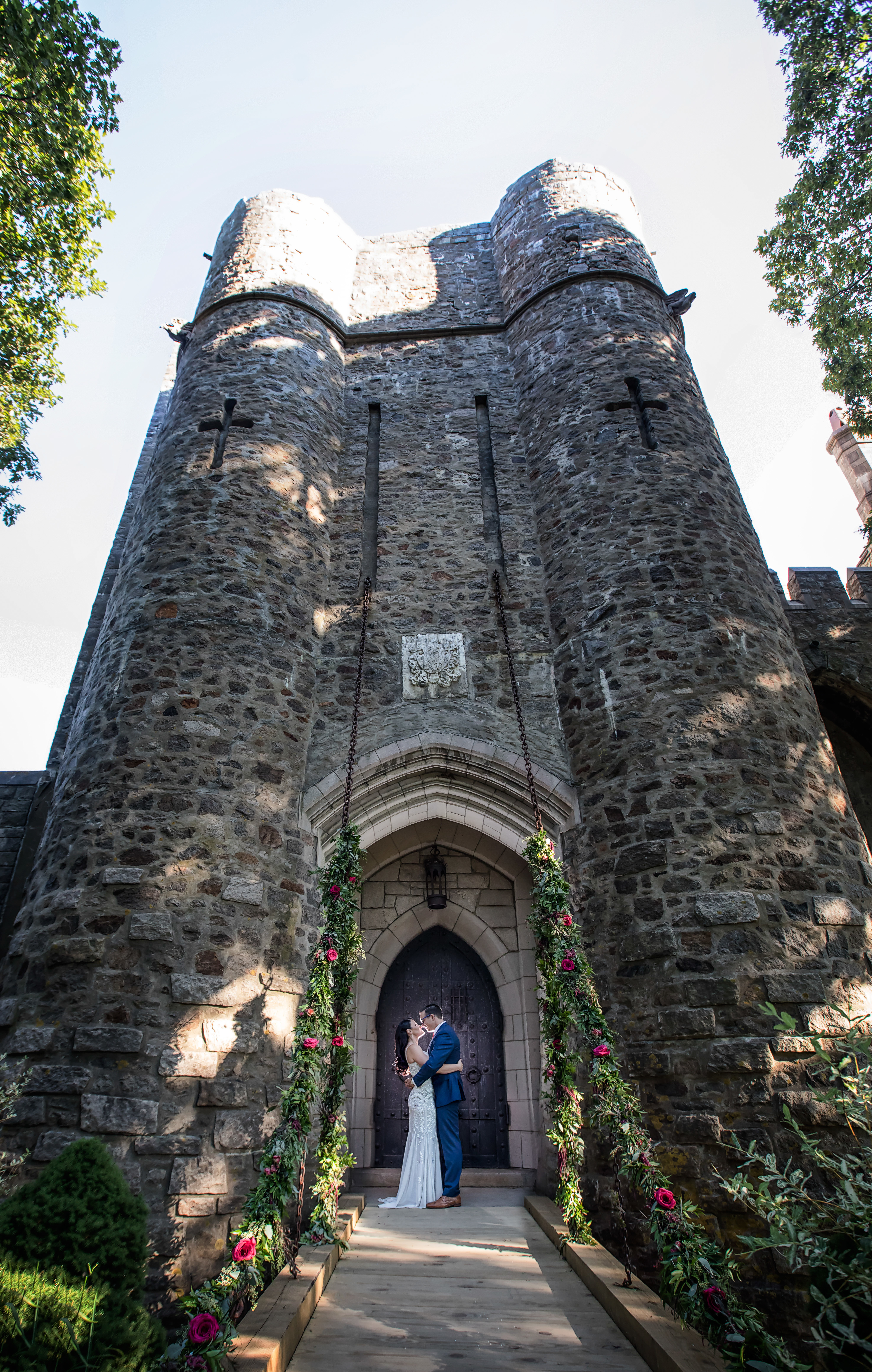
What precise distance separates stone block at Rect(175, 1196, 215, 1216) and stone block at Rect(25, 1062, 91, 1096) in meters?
0.87

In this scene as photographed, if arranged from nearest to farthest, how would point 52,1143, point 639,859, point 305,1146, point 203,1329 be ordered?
point 203,1329, point 305,1146, point 52,1143, point 639,859

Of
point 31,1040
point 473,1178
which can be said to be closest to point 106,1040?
point 31,1040

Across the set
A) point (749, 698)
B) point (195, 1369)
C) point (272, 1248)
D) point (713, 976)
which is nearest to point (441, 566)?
point (749, 698)

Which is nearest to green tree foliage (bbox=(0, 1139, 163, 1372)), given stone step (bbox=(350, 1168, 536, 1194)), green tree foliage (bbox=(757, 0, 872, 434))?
stone step (bbox=(350, 1168, 536, 1194))

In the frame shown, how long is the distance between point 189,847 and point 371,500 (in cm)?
463

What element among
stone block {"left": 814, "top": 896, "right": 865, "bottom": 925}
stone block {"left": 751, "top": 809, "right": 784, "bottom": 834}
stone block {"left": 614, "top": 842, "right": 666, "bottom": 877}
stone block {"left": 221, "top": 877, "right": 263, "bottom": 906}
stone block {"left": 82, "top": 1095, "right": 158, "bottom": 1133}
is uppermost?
stone block {"left": 751, "top": 809, "right": 784, "bottom": 834}

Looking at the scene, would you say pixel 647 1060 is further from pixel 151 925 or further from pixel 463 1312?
pixel 151 925

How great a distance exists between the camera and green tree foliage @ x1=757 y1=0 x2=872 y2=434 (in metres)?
8.12

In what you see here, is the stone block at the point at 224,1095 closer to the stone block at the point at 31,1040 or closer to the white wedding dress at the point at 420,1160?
the stone block at the point at 31,1040

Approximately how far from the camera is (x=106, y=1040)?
4.27m

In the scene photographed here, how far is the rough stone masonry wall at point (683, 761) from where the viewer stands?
4398 mm

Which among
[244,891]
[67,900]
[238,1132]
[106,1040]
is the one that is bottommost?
[238,1132]

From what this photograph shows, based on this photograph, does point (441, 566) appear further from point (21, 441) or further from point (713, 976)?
point (21, 441)

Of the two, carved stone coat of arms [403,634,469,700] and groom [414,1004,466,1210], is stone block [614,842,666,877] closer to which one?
groom [414,1004,466,1210]
